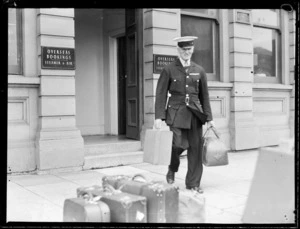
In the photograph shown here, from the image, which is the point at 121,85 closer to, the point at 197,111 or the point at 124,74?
the point at 124,74

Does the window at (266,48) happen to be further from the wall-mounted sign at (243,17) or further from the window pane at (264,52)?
the wall-mounted sign at (243,17)

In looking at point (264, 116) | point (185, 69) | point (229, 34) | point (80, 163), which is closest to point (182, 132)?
point (185, 69)

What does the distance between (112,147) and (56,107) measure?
158cm

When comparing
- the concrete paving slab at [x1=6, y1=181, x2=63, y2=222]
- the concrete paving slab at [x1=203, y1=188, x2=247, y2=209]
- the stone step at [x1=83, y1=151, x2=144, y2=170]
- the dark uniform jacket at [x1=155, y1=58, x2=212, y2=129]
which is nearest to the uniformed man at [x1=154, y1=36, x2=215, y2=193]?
the dark uniform jacket at [x1=155, y1=58, x2=212, y2=129]

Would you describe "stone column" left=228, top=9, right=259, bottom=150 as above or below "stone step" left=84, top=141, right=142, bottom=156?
above

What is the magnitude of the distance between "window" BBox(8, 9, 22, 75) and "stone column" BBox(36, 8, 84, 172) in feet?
1.16

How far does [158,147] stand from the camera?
4.96 meters

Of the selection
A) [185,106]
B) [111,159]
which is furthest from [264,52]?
[185,106]

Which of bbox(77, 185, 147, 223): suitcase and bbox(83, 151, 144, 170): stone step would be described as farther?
bbox(83, 151, 144, 170): stone step

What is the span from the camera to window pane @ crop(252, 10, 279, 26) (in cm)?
1053

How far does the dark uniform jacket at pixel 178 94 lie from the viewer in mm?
5602

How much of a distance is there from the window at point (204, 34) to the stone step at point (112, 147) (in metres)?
2.55

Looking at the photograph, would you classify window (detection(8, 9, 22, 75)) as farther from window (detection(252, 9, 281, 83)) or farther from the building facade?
window (detection(252, 9, 281, 83))

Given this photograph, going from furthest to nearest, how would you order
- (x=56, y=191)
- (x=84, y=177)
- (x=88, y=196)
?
1. (x=84, y=177)
2. (x=56, y=191)
3. (x=88, y=196)
